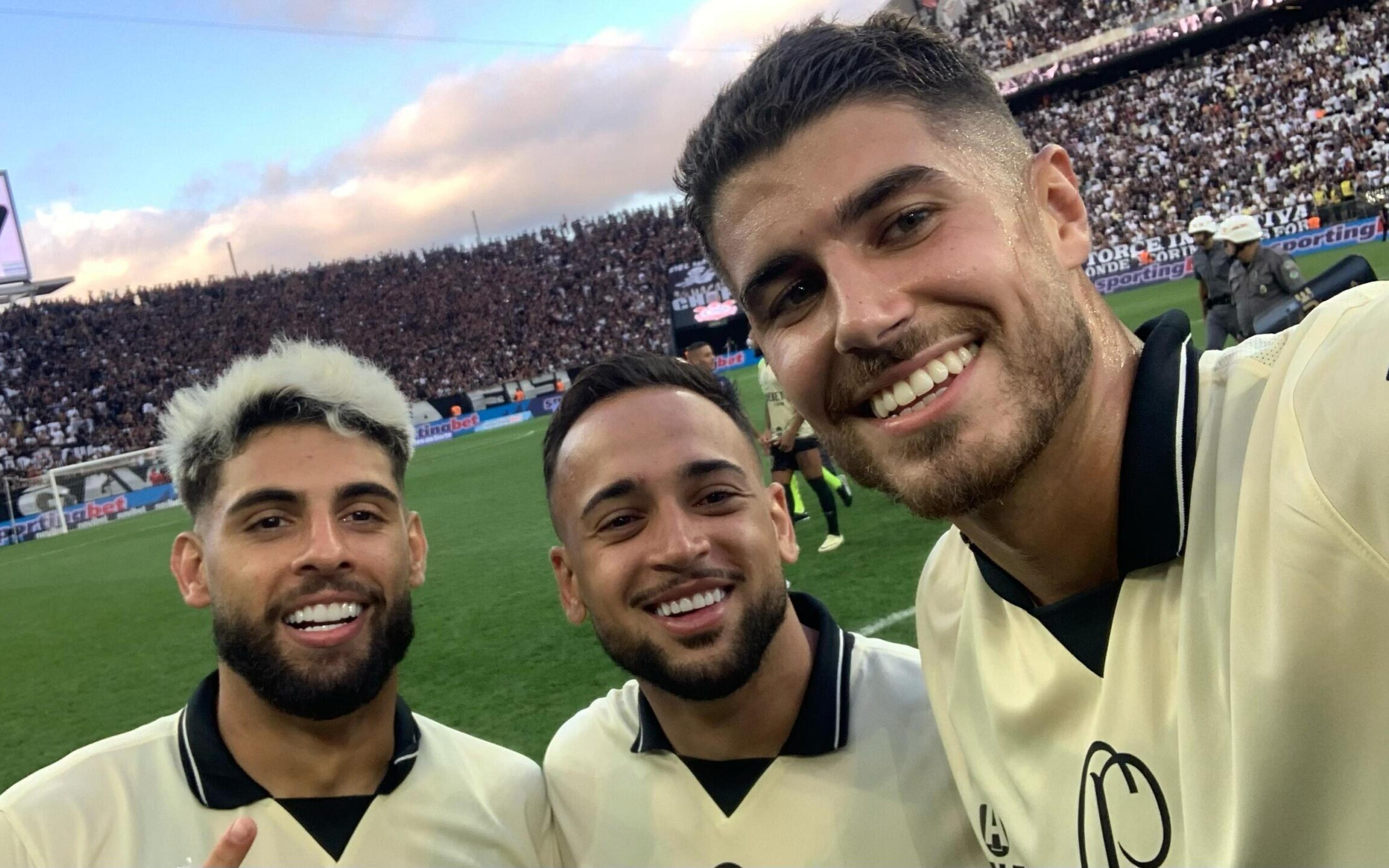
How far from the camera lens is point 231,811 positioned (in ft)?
6.84

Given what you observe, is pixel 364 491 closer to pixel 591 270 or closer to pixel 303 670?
pixel 303 670

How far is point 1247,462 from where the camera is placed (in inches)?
49.5

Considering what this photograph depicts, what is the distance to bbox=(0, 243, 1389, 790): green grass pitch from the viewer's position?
5684 mm

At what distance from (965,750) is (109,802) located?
5.80ft

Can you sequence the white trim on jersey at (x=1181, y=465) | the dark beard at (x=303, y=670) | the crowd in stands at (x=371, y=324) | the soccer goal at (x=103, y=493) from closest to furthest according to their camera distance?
the white trim on jersey at (x=1181, y=465)
the dark beard at (x=303, y=670)
the soccer goal at (x=103, y=493)
the crowd in stands at (x=371, y=324)

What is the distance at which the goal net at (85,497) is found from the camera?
74.9ft

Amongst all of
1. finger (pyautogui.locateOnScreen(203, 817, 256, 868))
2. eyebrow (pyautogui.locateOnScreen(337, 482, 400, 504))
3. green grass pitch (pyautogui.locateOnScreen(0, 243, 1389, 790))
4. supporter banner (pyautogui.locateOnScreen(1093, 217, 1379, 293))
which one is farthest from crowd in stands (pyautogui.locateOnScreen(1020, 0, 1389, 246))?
finger (pyautogui.locateOnScreen(203, 817, 256, 868))

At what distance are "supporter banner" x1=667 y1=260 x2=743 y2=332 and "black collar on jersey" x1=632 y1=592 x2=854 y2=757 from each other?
104ft

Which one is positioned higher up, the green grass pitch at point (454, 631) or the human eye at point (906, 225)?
the human eye at point (906, 225)

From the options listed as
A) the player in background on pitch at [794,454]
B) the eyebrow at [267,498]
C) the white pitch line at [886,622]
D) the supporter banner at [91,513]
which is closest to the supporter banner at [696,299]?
the supporter banner at [91,513]

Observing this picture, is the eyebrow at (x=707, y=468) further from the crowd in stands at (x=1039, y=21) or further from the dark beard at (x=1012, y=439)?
the crowd in stands at (x=1039, y=21)

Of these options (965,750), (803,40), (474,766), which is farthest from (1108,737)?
(474,766)

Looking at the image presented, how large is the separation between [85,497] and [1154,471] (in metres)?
27.0

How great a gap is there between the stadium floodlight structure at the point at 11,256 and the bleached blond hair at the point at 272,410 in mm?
32298
